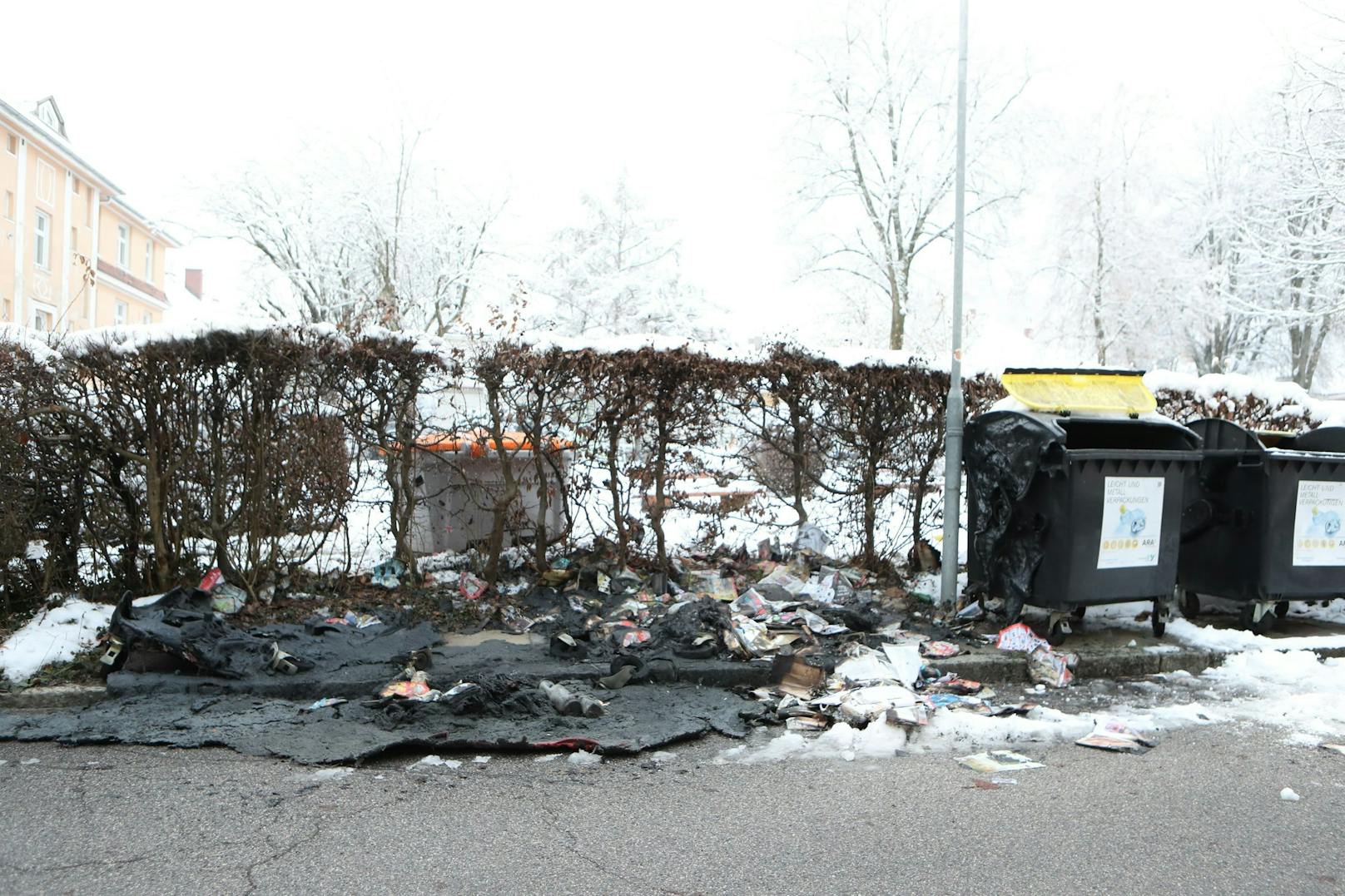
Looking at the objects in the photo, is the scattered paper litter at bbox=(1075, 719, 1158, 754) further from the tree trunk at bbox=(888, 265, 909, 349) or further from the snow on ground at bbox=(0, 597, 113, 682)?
the tree trunk at bbox=(888, 265, 909, 349)

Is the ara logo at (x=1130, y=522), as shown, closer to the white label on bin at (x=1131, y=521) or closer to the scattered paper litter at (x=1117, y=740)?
the white label on bin at (x=1131, y=521)

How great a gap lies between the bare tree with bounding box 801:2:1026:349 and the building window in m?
27.1

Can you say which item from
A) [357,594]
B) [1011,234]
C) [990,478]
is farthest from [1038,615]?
[1011,234]

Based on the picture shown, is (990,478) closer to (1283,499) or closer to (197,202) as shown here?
(1283,499)

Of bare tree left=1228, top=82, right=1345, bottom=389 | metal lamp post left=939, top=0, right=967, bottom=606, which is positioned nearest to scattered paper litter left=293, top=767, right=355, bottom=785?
metal lamp post left=939, top=0, right=967, bottom=606

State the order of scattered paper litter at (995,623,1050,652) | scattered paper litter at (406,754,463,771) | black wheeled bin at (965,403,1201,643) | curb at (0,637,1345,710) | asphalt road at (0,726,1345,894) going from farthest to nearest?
1. black wheeled bin at (965,403,1201,643)
2. scattered paper litter at (995,623,1050,652)
3. curb at (0,637,1345,710)
4. scattered paper litter at (406,754,463,771)
5. asphalt road at (0,726,1345,894)

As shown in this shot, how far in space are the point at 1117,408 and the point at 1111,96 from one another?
23.1 meters

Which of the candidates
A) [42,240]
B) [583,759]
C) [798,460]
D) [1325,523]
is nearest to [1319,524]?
[1325,523]

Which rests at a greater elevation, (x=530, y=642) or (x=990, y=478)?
(x=990, y=478)

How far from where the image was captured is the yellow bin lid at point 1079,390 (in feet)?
22.1

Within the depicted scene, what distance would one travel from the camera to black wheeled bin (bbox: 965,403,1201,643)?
6.24 m

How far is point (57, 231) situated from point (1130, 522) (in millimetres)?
39195

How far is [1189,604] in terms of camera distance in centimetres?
743

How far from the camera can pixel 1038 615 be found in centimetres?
715
